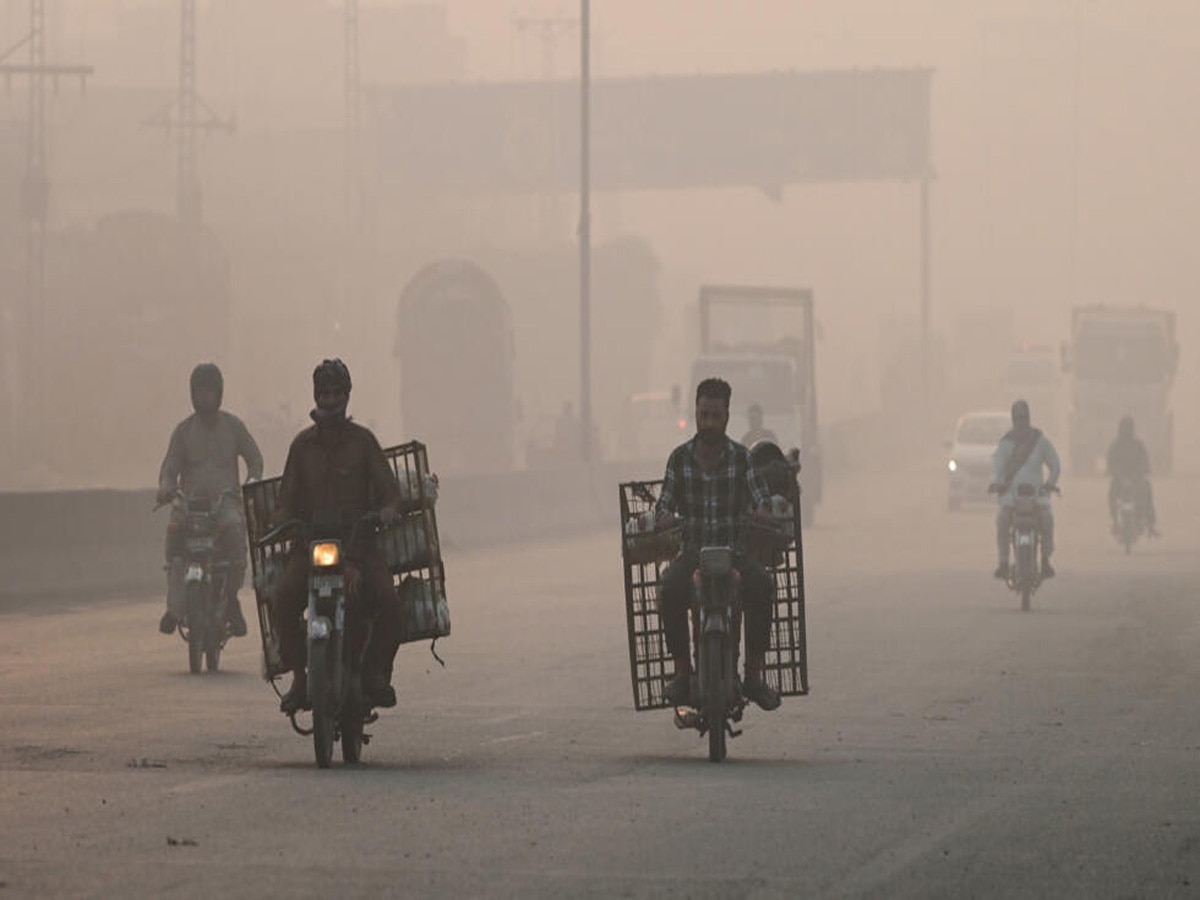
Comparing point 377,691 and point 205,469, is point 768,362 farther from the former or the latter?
point 377,691

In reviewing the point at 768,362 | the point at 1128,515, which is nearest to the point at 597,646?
the point at 1128,515

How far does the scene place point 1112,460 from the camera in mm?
37250

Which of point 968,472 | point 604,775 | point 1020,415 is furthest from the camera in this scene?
point 968,472

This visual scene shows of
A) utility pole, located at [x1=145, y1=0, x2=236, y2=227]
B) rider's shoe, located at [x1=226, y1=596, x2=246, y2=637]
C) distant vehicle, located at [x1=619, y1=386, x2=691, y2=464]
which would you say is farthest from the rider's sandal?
utility pole, located at [x1=145, y1=0, x2=236, y2=227]

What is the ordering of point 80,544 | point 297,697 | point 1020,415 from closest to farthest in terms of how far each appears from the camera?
point 297,697 < point 1020,415 < point 80,544

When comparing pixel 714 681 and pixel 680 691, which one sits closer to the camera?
pixel 714 681

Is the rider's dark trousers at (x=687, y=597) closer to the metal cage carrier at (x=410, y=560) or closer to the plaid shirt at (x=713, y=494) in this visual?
the plaid shirt at (x=713, y=494)

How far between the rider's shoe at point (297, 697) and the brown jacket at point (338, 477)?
0.69m

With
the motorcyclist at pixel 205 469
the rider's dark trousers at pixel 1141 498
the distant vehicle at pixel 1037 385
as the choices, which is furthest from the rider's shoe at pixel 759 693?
the distant vehicle at pixel 1037 385

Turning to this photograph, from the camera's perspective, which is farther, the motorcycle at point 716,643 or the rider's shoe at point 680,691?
the rider's shoe at point 680,691

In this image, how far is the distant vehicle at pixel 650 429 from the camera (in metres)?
66.8

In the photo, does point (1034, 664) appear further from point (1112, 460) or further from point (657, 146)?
point (657, 146)

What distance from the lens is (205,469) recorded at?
1884 centimetres

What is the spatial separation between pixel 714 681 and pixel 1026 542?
1355 centimetres
